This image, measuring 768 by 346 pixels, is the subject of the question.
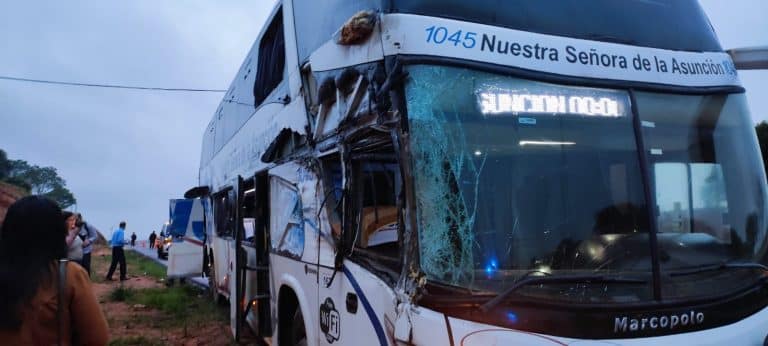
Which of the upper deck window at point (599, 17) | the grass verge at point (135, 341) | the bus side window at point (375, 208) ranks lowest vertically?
the grass verge at point (135, 341)

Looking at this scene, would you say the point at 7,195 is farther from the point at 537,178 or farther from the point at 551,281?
the point at 551,281

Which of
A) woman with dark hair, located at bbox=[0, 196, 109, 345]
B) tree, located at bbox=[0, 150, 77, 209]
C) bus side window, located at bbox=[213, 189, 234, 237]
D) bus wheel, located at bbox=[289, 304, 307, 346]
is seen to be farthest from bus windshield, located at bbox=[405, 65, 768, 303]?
tree, located at bbox=[0, 150, 77, 209]

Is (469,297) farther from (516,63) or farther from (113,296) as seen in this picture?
(113,296)

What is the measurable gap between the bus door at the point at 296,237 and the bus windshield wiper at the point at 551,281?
1928 millimetres

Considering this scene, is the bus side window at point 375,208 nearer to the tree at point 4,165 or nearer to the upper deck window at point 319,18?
the upper deck window at point 319,18

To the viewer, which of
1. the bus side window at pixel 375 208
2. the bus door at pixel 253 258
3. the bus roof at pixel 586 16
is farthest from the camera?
the bus door at pixel 253 258

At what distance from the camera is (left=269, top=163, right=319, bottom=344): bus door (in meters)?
4.17

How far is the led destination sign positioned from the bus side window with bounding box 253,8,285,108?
120 inches

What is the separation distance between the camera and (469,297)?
245 centimetres

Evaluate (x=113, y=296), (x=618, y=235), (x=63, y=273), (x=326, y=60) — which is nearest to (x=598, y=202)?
(x=618, y=235)

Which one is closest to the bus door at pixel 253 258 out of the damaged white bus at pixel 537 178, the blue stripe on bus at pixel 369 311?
the damaged white bus at pixel 537 178

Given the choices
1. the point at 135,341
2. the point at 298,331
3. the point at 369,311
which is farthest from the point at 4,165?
the point at 369,311

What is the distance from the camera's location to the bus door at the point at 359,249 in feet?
9.87

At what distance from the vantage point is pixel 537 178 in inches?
112
